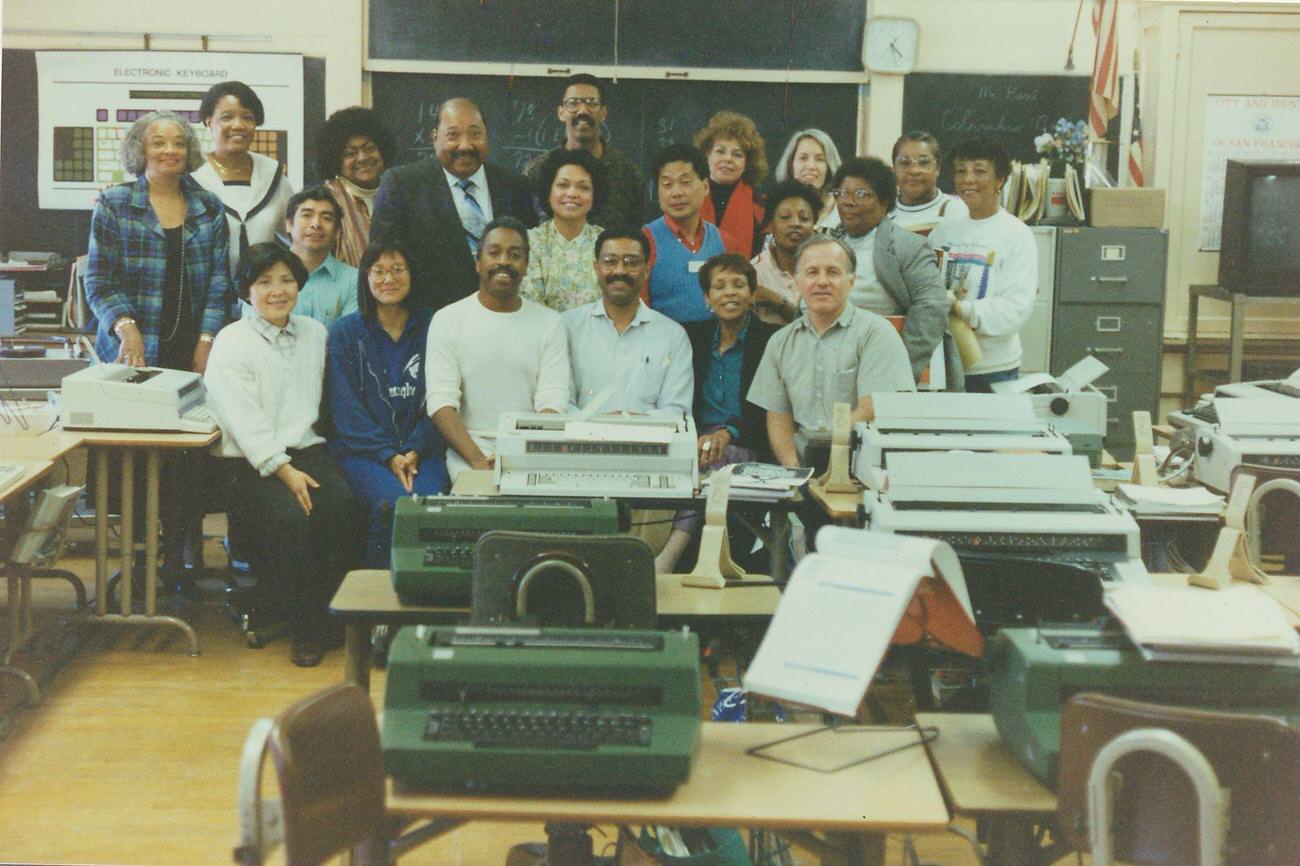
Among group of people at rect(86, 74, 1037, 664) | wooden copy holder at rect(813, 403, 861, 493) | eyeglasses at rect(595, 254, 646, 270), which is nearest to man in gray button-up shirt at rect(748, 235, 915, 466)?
group of people at rect(86, 74, 1037, 664)

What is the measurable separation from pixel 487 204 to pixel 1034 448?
221 centimetres

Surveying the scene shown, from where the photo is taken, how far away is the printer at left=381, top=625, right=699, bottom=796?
6.25ft

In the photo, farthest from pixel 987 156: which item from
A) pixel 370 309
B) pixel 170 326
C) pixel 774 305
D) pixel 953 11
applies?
pixel 170 326

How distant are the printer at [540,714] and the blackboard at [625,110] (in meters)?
4.13

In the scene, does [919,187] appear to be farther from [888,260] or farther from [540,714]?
[540,714]

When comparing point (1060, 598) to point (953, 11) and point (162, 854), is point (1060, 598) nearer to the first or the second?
point (162, 854)

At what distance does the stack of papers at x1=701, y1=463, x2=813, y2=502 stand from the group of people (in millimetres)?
452

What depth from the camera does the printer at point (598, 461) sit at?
11.7 ft

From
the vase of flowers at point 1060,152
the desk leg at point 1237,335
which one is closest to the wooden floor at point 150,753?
the desk leg at point 1237,335

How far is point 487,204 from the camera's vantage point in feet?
15.5

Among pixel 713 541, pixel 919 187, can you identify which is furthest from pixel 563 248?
pixel 713 541

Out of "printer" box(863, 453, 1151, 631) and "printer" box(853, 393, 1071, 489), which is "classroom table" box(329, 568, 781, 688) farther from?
"printer" box(853, 393, 1071, 489)

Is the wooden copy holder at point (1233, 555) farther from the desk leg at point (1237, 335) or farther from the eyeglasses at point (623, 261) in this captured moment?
the desk leg at point (1237, 335)

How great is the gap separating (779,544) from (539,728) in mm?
1892
